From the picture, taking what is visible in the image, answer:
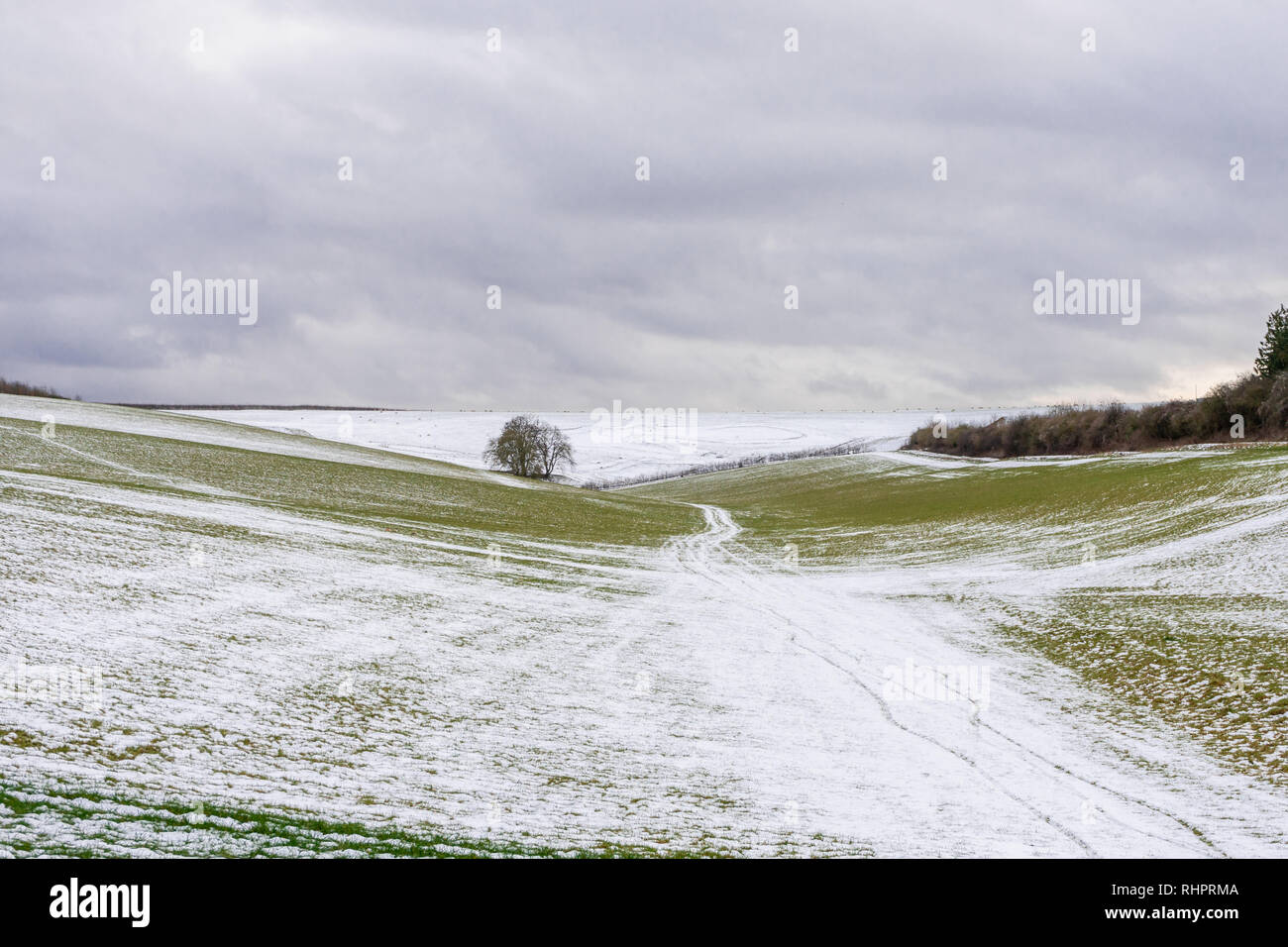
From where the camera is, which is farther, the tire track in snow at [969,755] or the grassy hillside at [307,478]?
the grassy hillside at [307,478]

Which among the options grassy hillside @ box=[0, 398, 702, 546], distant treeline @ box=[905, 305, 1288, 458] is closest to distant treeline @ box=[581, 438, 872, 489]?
distant treeline @ box=[905, 305, 1288, 458]

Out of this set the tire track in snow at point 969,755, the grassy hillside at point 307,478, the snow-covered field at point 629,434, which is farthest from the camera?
the snow-covered field at point 629,434

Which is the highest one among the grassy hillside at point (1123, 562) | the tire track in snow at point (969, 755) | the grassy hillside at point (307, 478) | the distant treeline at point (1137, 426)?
the distant treeline at point (1137, 426)

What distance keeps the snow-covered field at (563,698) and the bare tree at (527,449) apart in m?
55.6

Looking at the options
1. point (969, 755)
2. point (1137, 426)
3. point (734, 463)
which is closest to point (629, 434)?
point (734, 463)

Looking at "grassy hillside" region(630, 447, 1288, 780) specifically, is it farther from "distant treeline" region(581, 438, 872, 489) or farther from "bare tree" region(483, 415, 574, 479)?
"distant treeline" region(581, 438, 872, 489)

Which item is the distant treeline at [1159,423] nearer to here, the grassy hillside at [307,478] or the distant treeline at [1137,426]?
the distant treeline at [1137,426]

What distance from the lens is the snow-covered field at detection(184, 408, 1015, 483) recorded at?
5359 inches

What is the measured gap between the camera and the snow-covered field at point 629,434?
13612 cm

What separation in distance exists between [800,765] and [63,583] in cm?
1725

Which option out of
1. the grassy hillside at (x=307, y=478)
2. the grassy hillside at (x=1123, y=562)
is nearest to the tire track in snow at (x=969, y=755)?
the grassy hillside at (x=1123, y=562)
